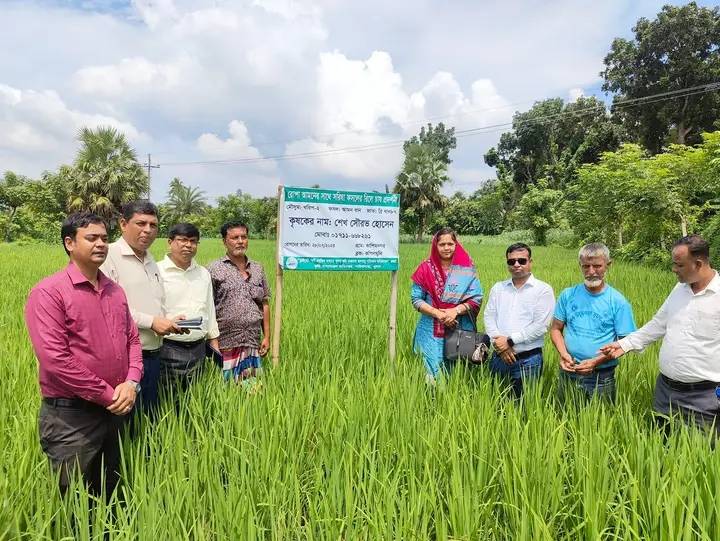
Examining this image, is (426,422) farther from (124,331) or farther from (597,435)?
(124,331)

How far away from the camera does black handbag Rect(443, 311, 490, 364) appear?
3.07 m

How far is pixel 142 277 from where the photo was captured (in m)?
2.39

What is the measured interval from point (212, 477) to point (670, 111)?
24.5 m

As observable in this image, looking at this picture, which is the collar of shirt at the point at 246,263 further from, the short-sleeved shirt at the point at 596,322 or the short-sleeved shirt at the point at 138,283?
the short-sleeved shirt at the point at 596,322

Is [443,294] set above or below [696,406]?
above

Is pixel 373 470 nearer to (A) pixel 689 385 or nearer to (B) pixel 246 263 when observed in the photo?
(A) pixel 689 385

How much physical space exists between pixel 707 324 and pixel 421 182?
3183 centimetres

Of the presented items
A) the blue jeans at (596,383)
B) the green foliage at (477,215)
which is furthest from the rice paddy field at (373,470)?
the green foliage at (477,215)

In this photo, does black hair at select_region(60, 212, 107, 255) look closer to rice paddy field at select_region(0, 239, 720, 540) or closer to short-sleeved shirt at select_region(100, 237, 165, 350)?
short-sleeved shirt at select_region(100, 237, 165, 350)

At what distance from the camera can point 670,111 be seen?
20359mm

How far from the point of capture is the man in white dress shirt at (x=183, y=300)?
8.66ft

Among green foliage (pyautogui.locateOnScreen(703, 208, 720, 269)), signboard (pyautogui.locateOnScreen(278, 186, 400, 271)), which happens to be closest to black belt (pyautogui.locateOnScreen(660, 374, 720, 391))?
signboard (pyautogui.locateOnScreen(278, 186, 400, 271))

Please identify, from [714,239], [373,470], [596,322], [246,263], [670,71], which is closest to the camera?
[373,470]

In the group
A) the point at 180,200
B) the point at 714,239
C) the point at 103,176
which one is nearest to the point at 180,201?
the point at 180,200
